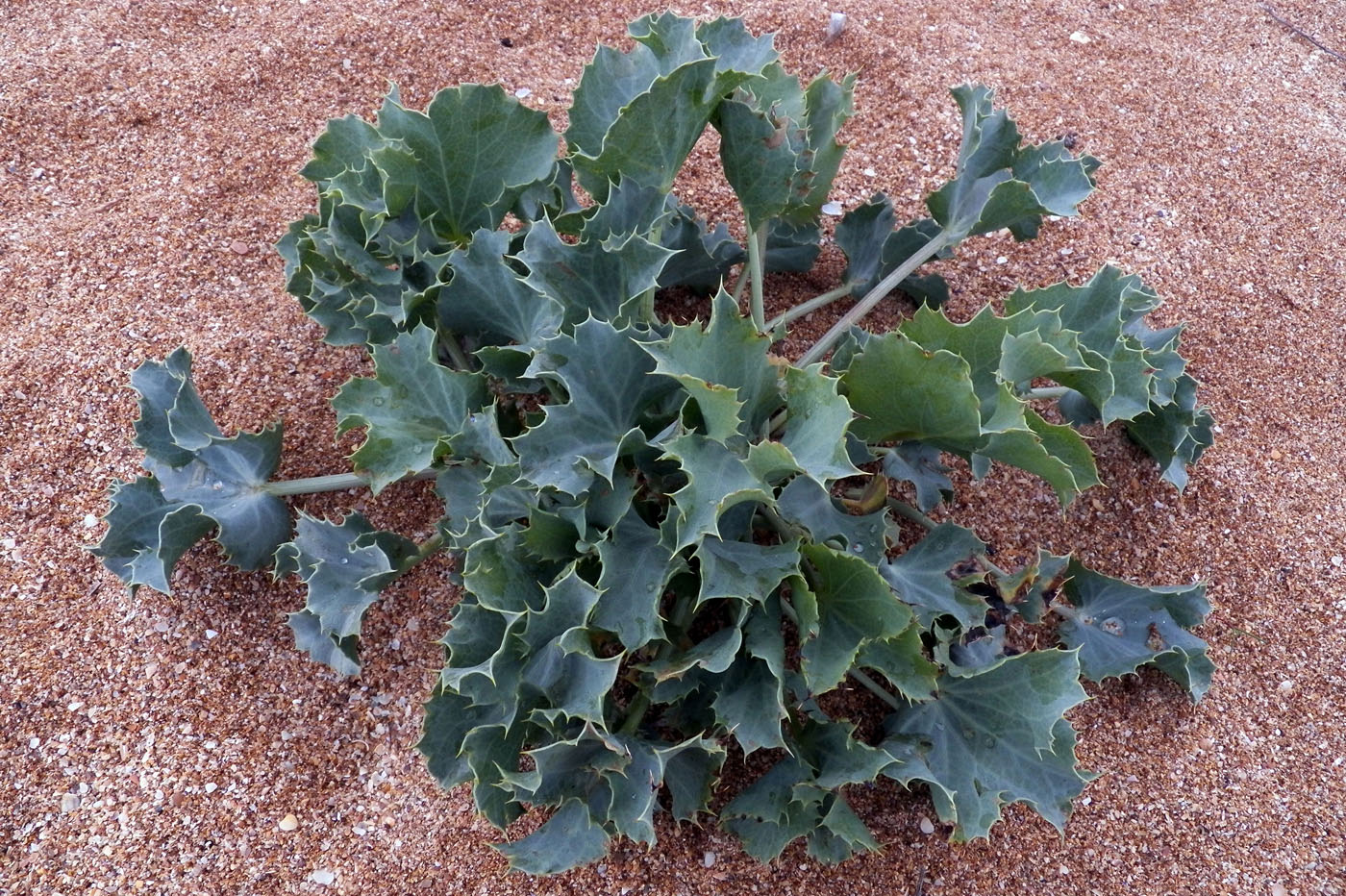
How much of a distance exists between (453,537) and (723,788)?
0.65 metres

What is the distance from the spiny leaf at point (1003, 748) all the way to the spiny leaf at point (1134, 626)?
346 mm

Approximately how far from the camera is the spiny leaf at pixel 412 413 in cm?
162

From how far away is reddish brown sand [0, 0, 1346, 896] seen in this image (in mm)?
1780

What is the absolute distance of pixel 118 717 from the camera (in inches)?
72.3

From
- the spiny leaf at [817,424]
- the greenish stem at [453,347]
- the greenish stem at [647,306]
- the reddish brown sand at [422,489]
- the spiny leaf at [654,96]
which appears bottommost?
the reddish brown sand at [422,489]

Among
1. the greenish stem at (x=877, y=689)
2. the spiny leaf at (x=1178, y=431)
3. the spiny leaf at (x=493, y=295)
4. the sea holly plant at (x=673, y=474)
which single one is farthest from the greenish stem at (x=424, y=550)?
the spiny leaf at (x=1178, y=431)

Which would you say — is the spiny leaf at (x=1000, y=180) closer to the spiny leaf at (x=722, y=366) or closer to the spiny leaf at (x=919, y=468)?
the spiny leaf at (x=919, y=468)

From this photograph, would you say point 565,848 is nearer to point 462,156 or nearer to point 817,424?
point 817,424

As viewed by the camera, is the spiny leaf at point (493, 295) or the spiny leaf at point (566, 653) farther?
the spiny leaf at point (493, 295)

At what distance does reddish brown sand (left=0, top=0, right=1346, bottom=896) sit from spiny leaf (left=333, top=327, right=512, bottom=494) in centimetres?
43

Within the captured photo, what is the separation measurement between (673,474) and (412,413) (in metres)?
0.43

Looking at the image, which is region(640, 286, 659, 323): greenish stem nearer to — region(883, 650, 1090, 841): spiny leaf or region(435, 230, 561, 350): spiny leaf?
region(435, 230, 561, 350): spiny leaf

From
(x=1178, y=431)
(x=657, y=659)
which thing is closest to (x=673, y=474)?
(x=657, y=659)

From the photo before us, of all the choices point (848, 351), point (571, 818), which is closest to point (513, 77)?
point (848, 351)
